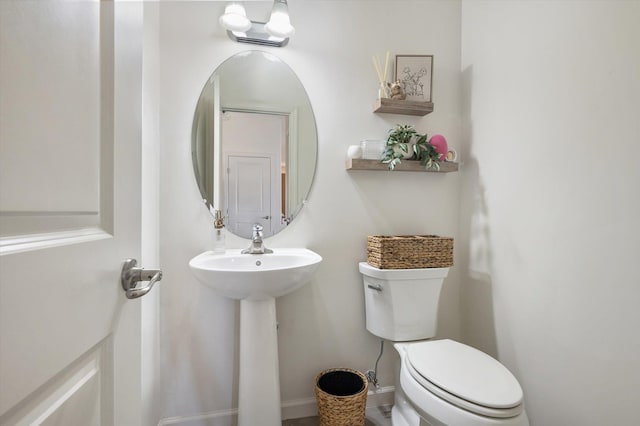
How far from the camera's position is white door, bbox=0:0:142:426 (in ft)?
1.03

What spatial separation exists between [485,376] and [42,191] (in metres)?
1.28

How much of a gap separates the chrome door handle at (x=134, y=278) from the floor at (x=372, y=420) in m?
1.26

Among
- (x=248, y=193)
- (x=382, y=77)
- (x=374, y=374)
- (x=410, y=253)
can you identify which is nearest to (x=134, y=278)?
(x=248, y=193)

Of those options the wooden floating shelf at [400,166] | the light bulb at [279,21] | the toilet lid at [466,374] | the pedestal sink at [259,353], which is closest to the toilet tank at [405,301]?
the toilet lid at [466,374]

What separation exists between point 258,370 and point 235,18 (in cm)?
158

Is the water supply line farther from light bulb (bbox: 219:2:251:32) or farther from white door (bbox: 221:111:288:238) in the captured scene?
light bulb (bbox: 219:2:251:32)

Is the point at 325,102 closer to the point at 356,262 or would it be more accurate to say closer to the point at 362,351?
the point at 356,262

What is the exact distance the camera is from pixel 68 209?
1.34 ft

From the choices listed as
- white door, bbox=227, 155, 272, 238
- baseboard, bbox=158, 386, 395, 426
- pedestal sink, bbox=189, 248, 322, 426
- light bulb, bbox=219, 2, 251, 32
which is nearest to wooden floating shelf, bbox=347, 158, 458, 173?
white door, bbox=227, 155, 272, 238

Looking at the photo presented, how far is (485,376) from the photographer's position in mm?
991

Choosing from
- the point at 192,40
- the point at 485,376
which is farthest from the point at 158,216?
the point at 485,376

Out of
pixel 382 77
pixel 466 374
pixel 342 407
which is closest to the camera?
pixel 466 374

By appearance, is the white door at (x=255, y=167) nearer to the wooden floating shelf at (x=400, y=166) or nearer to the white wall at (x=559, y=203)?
the wooden floating shelf at (x=400, y=166)

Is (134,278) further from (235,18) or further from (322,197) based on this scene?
(235,18)
